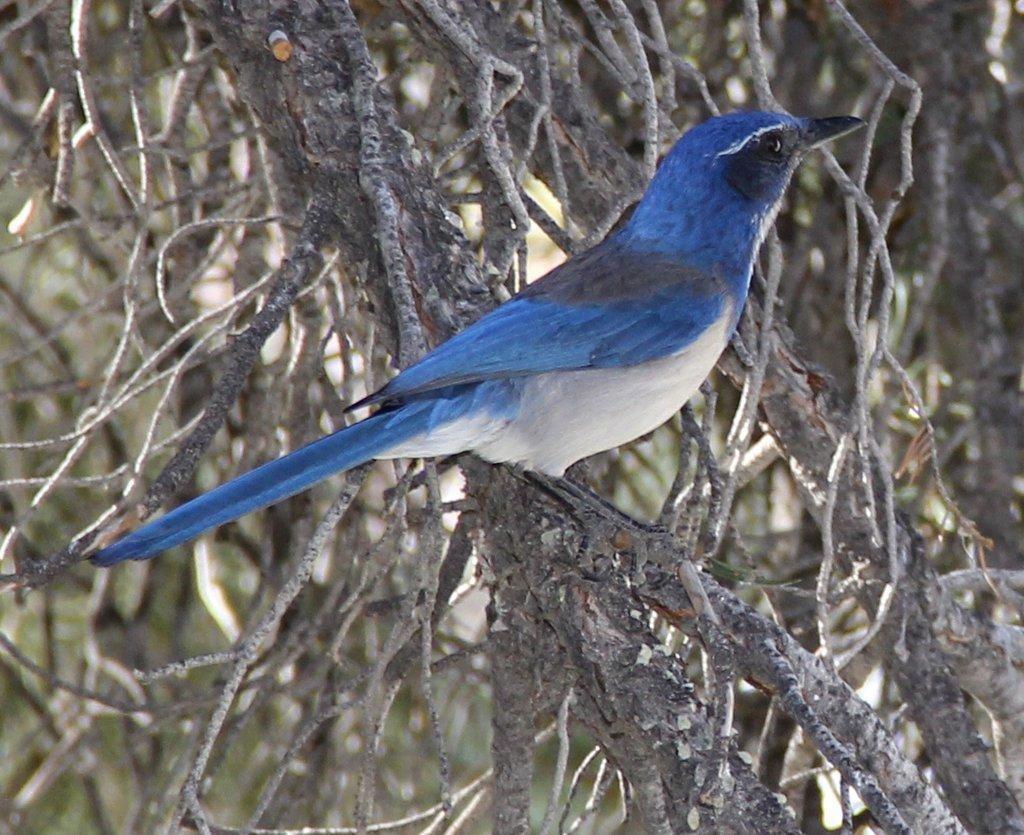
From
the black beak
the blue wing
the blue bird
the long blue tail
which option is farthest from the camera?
the black beak

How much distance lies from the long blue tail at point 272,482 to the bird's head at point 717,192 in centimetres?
94

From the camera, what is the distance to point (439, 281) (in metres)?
2.63

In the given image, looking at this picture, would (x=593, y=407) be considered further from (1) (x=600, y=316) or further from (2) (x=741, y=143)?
(2) (x=741, y=143)

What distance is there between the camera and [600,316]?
320cm

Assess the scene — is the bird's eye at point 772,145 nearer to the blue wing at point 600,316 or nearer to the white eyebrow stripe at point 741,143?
the white eyebrow stripe at point 741,143

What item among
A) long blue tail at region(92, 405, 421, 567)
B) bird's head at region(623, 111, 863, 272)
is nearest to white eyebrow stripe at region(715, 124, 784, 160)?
bird's head at region(623, 111, 863, 272)

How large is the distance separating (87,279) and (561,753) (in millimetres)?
2419

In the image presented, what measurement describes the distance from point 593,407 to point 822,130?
922 mm

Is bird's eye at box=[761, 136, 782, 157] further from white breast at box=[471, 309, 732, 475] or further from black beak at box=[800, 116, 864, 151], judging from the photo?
white breast at box=[471, 309, 732, 475]

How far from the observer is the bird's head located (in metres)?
3.41

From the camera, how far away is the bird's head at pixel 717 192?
3.41 m

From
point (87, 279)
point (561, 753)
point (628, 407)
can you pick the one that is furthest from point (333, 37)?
point (87, 279)

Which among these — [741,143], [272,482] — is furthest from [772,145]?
[272,482]

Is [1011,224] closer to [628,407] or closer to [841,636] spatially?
[841,636]
